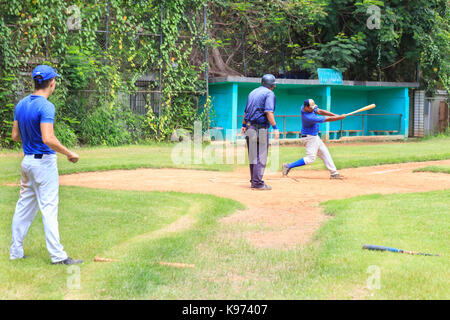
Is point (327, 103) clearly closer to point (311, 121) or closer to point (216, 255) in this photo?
point (311, 121)

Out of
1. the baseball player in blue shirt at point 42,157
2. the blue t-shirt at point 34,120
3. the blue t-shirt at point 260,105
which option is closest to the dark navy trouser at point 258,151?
the blue t-shirt at point 260,105

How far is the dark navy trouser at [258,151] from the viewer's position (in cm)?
1052

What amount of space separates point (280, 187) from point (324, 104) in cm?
1509

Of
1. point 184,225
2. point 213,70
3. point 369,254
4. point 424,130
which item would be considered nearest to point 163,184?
point 184,225

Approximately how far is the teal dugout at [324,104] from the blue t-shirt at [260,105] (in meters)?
11.6

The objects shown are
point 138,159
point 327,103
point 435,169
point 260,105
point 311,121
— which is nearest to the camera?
point 260,105

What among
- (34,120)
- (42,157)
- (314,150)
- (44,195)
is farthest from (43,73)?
(314,150)

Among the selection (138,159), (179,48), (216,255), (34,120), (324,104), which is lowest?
(216,255)

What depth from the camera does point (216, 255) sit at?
593 centimetres

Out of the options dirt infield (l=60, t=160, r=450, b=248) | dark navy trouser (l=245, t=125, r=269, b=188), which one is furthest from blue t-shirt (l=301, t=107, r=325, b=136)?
dark navy trouser (l=245, t=125, r=269, b=188)

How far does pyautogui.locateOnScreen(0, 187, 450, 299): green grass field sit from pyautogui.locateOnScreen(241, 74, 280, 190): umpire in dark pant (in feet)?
6.25

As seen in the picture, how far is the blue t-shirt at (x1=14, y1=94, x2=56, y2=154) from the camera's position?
5.39 metres

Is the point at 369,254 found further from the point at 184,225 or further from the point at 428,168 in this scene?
the point at 428,168
